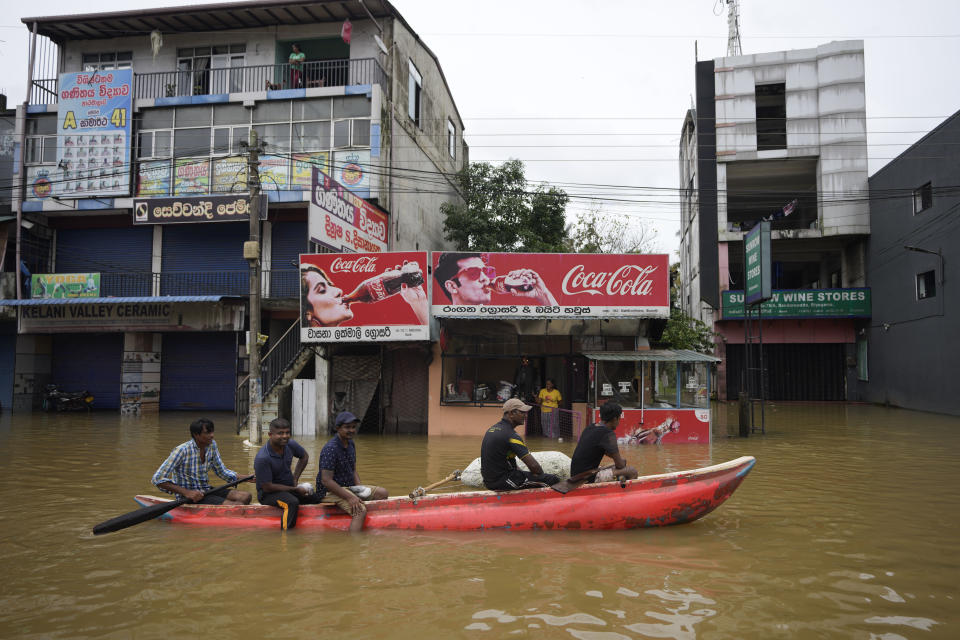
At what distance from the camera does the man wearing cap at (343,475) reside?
7.24 metres

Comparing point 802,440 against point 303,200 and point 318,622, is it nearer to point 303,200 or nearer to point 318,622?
point 318,622

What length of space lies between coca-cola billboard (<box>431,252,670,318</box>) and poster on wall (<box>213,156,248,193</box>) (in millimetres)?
8881

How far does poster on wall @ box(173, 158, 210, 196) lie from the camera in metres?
22.0

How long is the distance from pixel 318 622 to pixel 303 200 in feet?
59.1

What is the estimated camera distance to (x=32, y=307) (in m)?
22.6

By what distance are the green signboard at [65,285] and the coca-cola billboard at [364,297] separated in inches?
411

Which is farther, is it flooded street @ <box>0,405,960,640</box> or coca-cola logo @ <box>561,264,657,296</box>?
coca-cola logo @ <box>561,264,657,296</box>

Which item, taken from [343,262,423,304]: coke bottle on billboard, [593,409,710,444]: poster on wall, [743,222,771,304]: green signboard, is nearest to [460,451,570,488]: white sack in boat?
[593,409,710,444]: poster on wall

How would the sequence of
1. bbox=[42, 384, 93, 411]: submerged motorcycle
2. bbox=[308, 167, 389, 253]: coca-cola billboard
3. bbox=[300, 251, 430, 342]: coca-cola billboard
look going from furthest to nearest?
1. bbox=[42, 384, 93, 411]: submerged motorcycle
2. bbox=[300, 251, 430, 342]: coca-cola billboard
3. bbox=[308, 167, 389, 253]: coca-cola billboard

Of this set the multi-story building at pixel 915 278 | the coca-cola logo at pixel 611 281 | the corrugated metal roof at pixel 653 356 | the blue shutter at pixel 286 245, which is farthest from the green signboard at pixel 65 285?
the multi-story building at pixel 915 278

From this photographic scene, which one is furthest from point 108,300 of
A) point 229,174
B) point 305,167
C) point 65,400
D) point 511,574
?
point 511,574

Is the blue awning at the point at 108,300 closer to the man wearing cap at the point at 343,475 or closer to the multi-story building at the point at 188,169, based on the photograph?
the multi-story building at the point at 188,169

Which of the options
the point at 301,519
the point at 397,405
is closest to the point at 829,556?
the point at 301,519

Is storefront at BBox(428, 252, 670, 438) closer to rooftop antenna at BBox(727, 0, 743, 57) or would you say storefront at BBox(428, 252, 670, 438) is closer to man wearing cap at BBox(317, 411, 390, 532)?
man wearing cap at BBox(317, 411, 390, 532)
